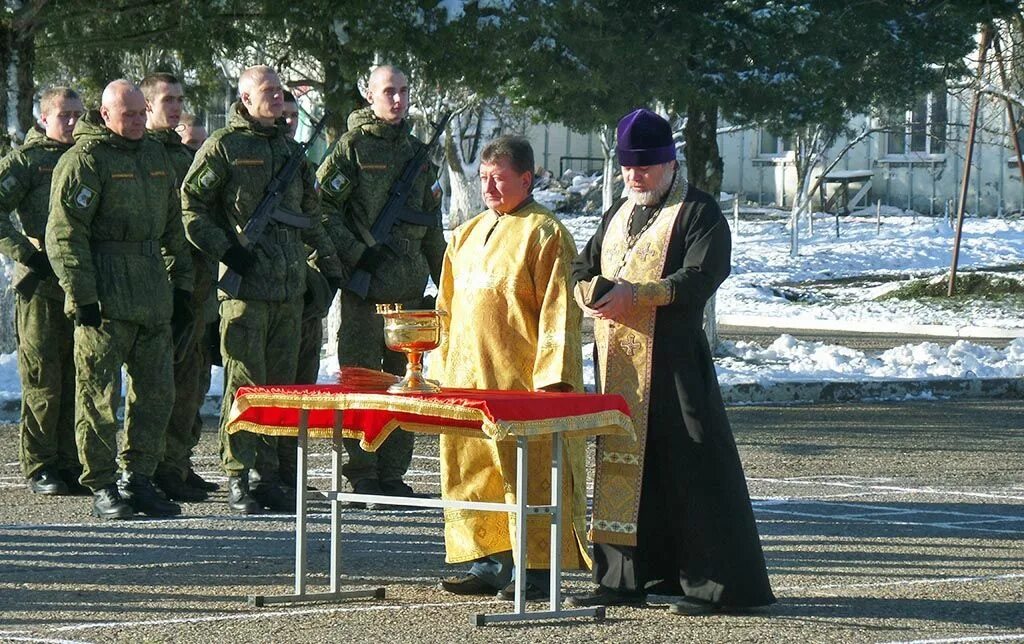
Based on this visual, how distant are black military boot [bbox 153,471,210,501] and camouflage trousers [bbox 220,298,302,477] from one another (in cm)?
57

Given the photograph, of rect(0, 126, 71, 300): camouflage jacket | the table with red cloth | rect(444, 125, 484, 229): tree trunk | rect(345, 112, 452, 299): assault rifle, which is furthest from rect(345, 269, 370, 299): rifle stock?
rect(444, 125, 484, 229): tree trunk

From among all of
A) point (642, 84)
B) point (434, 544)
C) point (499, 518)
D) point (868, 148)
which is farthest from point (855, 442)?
point (868, 148)

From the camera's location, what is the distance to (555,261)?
24.5 ft

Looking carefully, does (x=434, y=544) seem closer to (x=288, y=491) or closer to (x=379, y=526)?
(x=379, y=526)

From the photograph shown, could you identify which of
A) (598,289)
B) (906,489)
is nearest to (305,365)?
(906,489)

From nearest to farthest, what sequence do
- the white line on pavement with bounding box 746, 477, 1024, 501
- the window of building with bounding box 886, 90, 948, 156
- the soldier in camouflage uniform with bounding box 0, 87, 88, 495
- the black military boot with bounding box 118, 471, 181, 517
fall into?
the black military boot with bounding box 118, 471, 181, 517 < the soldier in camouflage uniform with bounding box 0, 87, 88, 495 < the white line on pavement with bounding box 746, 477, 1024, 501 < the window of building with bounding box 886, 90, 948, 156

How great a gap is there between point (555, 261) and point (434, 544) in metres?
2.08

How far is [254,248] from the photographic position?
9.99m

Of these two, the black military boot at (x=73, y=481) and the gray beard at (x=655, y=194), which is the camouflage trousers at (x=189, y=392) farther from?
the gray beard at (x=655, y=194)

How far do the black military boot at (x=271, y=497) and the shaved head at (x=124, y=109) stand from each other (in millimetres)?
1927

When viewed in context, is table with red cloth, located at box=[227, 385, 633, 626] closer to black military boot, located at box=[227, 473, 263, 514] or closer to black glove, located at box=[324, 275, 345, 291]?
black military boot, located at box=[227, 473, 263, 514]

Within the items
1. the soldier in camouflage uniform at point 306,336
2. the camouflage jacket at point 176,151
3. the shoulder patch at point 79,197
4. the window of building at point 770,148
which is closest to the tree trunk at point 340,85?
the camouflage jacket at point 176,151

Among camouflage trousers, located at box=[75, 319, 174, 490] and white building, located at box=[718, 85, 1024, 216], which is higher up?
white building, located at box=[718, 85, 1024, 216]

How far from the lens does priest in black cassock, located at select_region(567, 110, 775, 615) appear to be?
706cm
